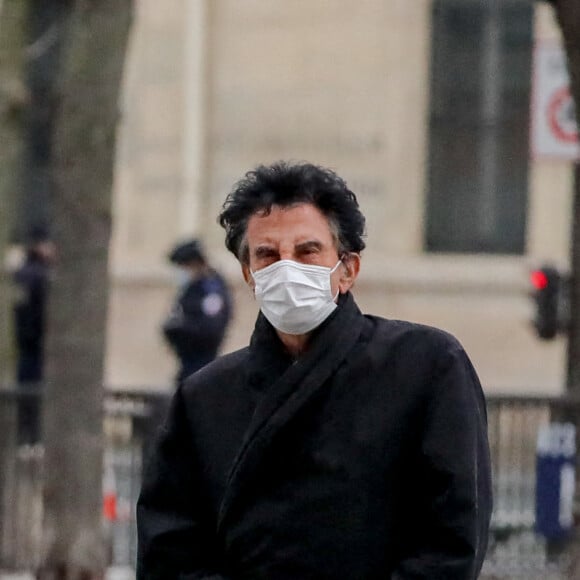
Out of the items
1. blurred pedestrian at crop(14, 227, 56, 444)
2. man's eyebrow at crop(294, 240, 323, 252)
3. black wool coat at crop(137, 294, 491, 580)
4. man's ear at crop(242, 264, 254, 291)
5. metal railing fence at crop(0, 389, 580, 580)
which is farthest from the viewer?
blurred pedestrian at crop(14, 227, 56, 444)

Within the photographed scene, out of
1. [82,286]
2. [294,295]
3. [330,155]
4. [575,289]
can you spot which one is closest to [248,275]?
[294,295]

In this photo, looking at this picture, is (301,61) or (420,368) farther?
(301,61)

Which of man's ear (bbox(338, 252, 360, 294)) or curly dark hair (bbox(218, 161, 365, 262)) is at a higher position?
curly dark hair (bbox(218, 161, 365, 262))

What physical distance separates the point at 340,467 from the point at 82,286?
471 centimetres

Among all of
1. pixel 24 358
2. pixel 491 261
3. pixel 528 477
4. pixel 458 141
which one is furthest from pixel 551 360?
pixel 528 477

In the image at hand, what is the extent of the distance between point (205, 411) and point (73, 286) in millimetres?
4477

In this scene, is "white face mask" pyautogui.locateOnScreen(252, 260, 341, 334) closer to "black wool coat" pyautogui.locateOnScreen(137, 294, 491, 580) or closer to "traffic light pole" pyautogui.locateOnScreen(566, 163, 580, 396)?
"black wool coat" pyautogui.locateOnScreen(137, 294, 491, 580)

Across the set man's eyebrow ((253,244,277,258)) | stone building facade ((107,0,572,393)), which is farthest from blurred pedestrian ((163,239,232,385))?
man's eyebrow ((253,244,277,258))

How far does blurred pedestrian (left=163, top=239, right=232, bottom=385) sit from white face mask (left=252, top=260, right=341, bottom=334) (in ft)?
28.9

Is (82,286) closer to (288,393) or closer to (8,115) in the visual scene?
(8,115)

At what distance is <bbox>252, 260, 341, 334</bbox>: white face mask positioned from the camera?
323 centimetres

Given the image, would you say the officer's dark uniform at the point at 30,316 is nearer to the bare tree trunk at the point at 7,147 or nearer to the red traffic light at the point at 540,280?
the bare tree trunk at the point at 7,147

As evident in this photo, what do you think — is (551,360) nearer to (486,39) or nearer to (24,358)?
(486,39)

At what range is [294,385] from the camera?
10.6ft
